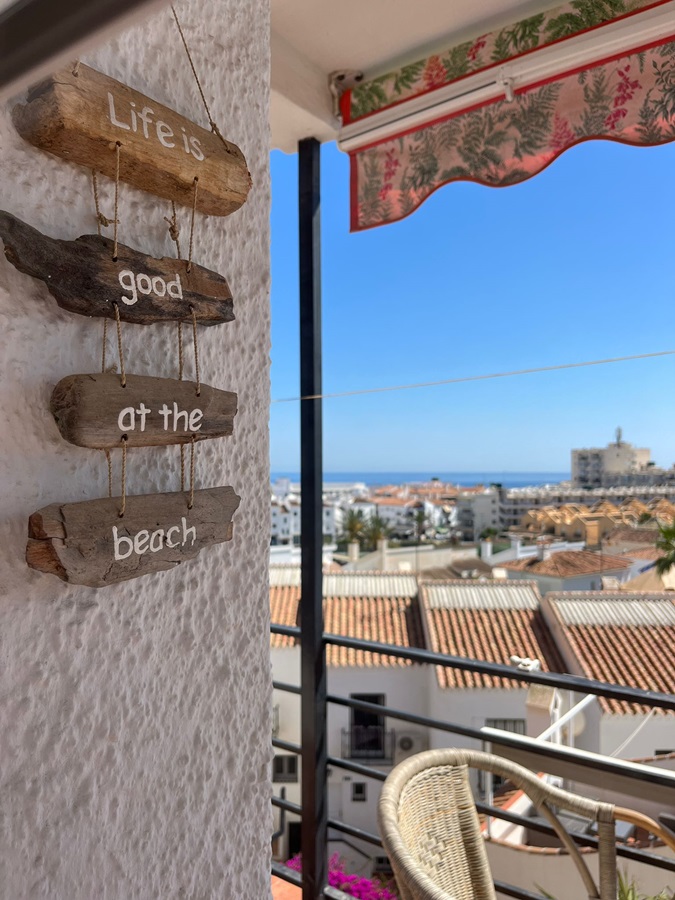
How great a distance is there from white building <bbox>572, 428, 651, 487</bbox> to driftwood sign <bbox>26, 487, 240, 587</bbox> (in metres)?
3.45

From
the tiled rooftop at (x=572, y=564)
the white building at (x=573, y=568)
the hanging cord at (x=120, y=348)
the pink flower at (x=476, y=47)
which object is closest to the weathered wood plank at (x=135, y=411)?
the hanging cord at (x=120, y=348)

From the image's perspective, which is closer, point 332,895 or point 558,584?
point 332,895

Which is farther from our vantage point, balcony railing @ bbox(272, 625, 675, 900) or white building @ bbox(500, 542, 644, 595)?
white building @ bbox(500, 542, 644, 595)

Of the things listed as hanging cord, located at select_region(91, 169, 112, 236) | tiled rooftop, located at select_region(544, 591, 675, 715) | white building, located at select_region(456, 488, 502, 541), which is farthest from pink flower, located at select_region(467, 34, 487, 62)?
white building, located at select_region(456, 488, 502, 541)

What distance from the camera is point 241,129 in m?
0.95

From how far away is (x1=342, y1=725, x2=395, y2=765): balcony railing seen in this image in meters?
10.6

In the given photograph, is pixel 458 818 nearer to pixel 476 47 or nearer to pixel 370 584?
pixel 476 47

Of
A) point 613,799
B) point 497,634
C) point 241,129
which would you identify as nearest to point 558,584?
point 497,634

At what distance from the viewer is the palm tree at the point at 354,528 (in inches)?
338

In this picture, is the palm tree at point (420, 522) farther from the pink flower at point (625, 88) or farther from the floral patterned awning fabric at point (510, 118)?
the pink flower at point (625, 88)

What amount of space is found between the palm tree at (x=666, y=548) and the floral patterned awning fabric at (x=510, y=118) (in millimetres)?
1996

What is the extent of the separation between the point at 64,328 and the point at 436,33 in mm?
1361

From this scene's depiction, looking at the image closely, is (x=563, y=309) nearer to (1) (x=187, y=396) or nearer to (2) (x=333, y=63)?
(2) (x=333, y=63)

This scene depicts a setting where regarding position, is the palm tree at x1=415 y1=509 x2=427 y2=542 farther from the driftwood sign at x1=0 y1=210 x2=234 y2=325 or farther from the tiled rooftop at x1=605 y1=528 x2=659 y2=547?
the driftwood sign at x1=0 y1=210 x2=234 y2=325
